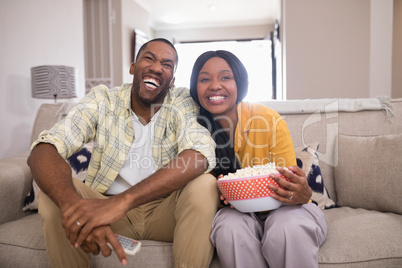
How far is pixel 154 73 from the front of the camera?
141cm

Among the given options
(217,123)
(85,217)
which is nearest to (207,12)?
(217,123)

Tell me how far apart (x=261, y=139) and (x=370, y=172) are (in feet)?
1.92

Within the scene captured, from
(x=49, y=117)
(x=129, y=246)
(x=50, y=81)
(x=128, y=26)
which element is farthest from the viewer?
(x=128, y=26)

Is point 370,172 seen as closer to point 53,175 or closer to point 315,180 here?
point 315,180

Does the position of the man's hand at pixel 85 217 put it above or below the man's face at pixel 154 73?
below

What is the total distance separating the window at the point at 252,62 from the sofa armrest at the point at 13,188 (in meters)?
5.71

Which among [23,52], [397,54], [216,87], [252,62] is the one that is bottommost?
[216,87]

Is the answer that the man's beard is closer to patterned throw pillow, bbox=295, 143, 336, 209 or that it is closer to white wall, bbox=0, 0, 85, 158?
patterned throw pillow, bbox=295, 143, 336, 209

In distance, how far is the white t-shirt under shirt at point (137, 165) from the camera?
1.33m

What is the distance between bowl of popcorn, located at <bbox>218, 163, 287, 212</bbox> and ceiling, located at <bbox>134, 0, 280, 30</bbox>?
538 centimetres

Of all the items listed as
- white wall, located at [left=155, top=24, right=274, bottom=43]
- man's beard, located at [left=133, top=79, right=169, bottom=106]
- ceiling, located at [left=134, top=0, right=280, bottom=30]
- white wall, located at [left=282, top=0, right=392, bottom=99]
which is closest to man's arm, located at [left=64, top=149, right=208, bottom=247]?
man's beard, located at [left=133, top=79, right=169, bottom=106]

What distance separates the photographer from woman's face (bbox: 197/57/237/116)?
1302mm

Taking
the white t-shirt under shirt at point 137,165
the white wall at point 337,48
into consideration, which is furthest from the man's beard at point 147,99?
the white wall at point 337,48

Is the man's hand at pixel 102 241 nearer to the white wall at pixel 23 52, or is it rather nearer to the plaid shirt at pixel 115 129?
the plaid shirt at pixel 115 129
